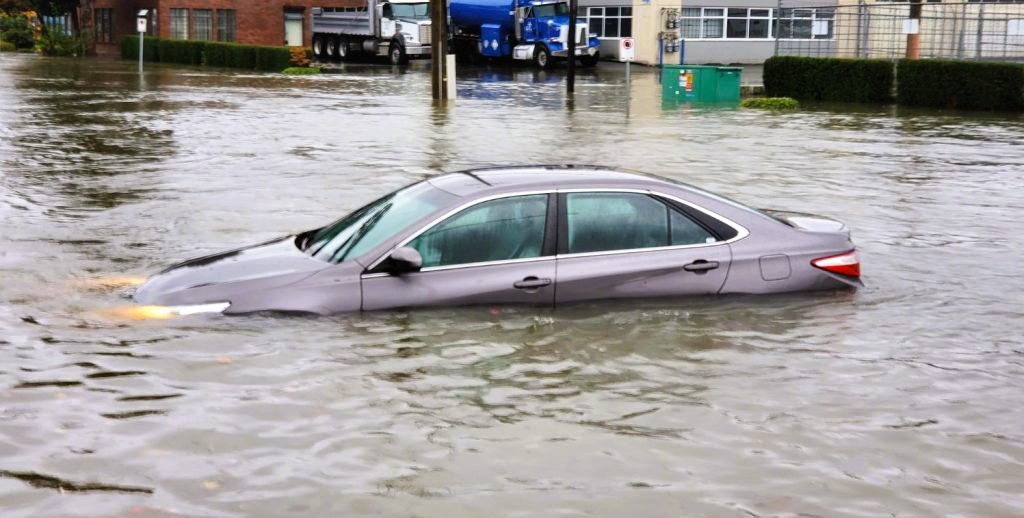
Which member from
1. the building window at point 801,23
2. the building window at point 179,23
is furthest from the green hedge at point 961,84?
the building window at point 179,23

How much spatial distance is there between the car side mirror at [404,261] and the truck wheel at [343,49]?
53.0 meters

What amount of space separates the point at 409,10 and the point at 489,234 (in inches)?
1968

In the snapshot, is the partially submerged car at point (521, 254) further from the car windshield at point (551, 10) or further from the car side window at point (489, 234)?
the car windshield at point (551, 10)

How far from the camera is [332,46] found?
61.6m

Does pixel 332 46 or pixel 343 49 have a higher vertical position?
pixel 332 46

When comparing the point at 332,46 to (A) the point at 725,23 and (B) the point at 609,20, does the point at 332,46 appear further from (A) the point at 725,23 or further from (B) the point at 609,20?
(A) the point at 725,23

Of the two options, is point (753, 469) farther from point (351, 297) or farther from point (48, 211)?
point (48, 211)

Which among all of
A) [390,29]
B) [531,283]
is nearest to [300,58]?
[390,29]

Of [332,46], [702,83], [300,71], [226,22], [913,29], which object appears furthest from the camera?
[226,22]

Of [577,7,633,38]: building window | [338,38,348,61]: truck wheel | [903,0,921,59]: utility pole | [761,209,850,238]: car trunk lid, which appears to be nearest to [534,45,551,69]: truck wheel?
[577,7,633,38]: building window

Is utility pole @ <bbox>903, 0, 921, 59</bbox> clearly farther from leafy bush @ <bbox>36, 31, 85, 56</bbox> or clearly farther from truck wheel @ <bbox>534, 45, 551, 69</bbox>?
leafy bush @ <bbox>36, 31, 85, 56</bbox>

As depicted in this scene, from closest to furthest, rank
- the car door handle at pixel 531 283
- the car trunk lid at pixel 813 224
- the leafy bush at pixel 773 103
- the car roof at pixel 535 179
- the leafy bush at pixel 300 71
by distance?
the car door handle at pixel 531 283
the car roof at pixel 535 179
the car trunk lid at pixel 813 224
the leafy bush at pixel 773 103
the leafy bush at pixel 300 71

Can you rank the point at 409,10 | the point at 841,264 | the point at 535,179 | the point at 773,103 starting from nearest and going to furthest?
the point at 535,179
the point at 841,264
the point at 773,103
the point at 409,10

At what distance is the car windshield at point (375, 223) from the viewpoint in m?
8.97
